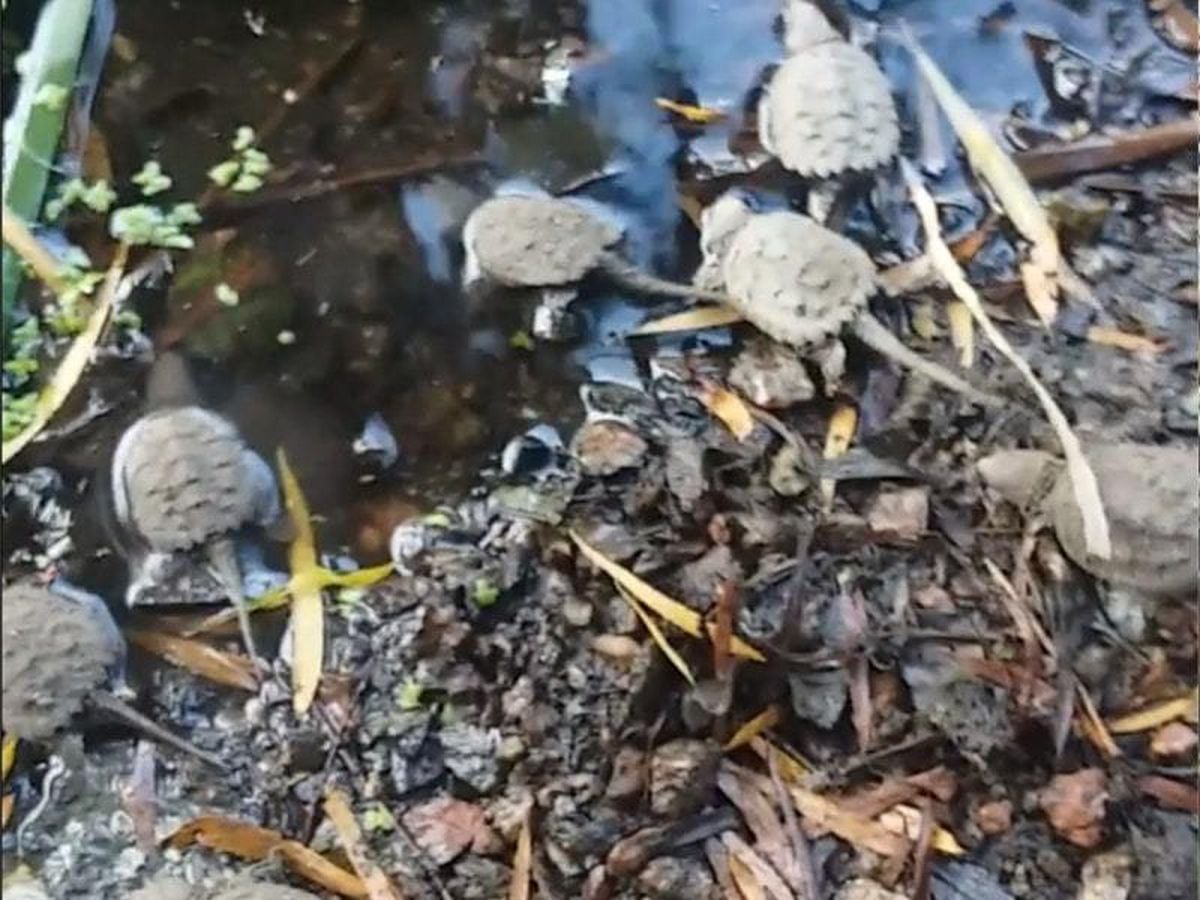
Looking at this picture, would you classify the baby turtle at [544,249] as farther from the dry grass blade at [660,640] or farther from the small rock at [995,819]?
the small rock at [995,819]

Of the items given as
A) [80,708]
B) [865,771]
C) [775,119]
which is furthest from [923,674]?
[80,708]

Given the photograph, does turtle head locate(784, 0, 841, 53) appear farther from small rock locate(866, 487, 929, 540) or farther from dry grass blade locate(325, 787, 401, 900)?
dry grass blade locate(325, 787, 401, 900)

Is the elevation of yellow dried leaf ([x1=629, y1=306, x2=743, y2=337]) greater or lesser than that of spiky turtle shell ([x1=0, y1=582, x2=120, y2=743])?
greater

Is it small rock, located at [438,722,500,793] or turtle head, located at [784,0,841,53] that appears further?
turtle head, located at [784,0,841,53]

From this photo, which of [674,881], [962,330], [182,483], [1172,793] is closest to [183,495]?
[182,483]

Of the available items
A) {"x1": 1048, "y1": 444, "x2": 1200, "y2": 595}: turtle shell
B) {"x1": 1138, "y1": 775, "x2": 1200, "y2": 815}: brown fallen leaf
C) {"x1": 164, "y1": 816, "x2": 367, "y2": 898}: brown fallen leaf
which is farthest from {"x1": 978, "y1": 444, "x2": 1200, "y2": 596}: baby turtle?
{"x1": 164, "y1": 816, "x2": 367, "y2": 898}: brown fallen leaf

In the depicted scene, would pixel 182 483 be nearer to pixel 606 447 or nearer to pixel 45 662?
pixel 45 662
